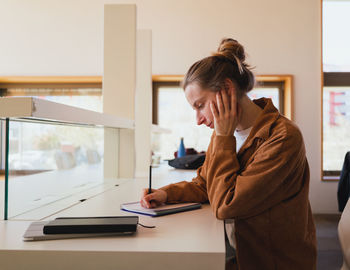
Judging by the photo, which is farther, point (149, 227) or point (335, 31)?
point (335, 31)

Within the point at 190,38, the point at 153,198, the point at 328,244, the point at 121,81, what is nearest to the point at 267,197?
the point at 153,198

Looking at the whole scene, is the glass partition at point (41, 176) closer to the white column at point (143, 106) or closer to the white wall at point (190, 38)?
the white column at point (143, 106)

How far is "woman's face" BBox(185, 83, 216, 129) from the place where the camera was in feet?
3.68

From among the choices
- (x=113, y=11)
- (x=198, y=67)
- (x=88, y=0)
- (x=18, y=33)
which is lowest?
(x=198, y=67)

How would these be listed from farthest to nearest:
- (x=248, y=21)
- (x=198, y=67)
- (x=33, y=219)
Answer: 1. (x=248, y=21)
2. (x=198, y=67)
3. (x=33, y=219)

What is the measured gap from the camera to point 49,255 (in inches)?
27.1

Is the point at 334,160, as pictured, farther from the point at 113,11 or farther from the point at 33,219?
the point at 33,219

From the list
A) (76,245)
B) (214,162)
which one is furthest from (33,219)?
(214,162)

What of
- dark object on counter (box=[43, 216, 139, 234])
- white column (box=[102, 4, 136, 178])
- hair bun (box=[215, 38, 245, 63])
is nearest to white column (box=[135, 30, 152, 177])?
white column (box=[102, 4, 136, 178])

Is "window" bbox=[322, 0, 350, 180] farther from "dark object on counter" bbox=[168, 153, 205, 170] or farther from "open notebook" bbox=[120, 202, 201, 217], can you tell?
"open notebook" bbox=[120, 202, 201, 217]

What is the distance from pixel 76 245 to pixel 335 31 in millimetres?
4153

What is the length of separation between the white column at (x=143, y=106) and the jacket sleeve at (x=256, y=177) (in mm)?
1638

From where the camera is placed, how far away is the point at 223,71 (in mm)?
1113

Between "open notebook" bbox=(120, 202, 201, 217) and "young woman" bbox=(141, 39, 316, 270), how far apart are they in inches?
1.2
